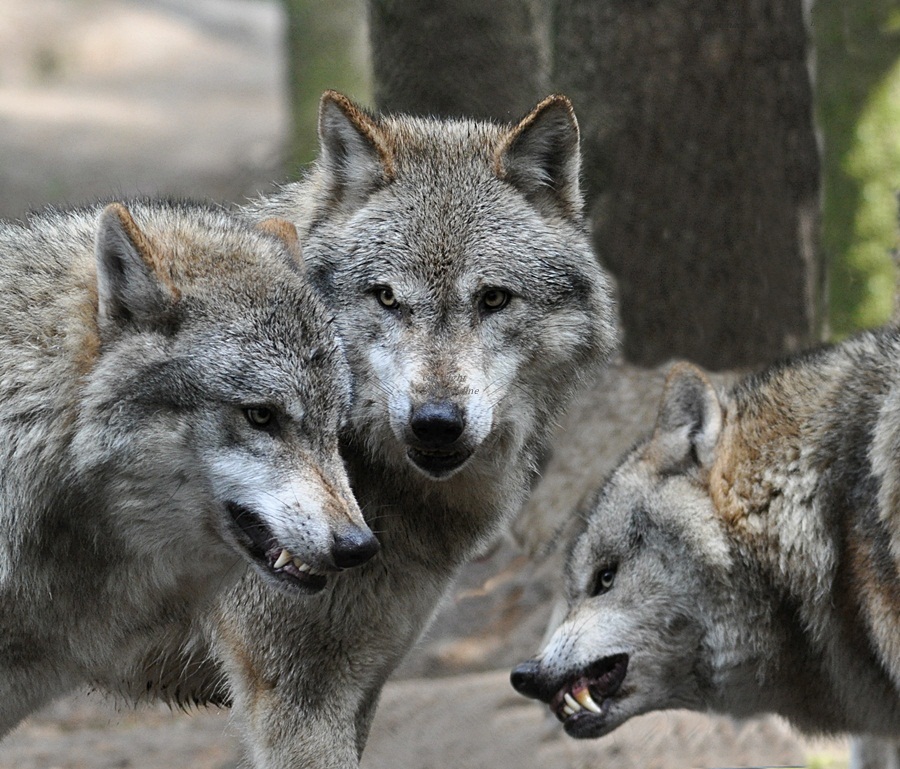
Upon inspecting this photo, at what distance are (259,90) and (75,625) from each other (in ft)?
97.0

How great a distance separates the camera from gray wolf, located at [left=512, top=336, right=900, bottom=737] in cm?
487

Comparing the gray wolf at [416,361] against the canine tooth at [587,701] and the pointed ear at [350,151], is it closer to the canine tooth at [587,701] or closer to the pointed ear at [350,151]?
the pointed ear at [350,151]

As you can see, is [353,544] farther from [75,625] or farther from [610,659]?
[610,659]

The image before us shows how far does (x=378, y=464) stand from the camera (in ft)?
16.7

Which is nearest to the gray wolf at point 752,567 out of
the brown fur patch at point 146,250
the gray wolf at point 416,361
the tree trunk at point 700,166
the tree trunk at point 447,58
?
the gray wolf at point 416,361

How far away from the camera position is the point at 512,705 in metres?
7.35

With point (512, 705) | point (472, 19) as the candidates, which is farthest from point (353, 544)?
point (472, 19)

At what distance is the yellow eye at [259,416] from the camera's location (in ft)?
13.3

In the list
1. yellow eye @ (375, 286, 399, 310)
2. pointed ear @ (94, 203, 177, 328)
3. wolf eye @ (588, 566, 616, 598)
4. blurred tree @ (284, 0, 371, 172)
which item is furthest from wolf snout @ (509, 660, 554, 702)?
blurred tree @ (284, 0, 371, 172)

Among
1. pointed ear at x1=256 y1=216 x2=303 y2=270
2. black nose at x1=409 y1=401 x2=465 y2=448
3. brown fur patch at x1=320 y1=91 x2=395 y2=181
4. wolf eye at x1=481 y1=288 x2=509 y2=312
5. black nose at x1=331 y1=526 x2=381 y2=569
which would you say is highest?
brown fur patch at x1=320 y1=91 x2=395 y2=181

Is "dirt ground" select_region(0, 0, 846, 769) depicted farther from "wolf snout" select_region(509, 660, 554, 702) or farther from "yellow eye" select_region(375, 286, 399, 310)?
"yellow eye" select_region(375, 286, 399, 310)

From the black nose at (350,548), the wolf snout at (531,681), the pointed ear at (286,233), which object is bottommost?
the wolf snout at (531,681)

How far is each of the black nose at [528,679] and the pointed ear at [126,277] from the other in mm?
2375

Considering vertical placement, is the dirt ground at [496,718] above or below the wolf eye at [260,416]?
below
